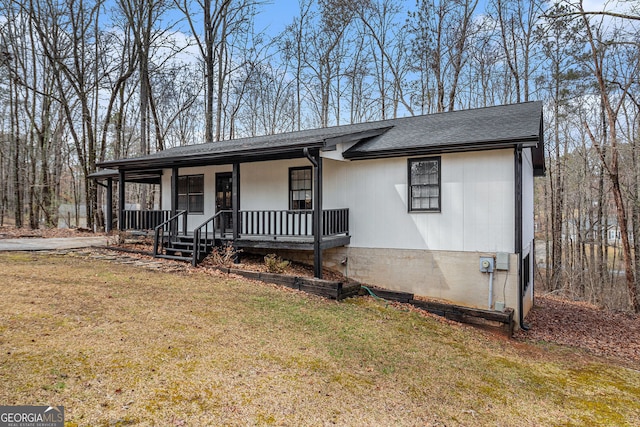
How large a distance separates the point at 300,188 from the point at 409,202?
3.31 metres

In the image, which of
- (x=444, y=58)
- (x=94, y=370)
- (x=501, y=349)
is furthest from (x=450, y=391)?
(x=444, y=58)

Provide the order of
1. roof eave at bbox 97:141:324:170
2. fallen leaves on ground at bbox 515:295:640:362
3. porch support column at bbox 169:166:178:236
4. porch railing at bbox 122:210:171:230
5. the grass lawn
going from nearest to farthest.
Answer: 1. the grass lawn
2. fallen leaves on ground at bbox 515:295:640:362
3. roof eave at bbox 97:141:324:170
4. porch support column at bbox 169:166:178:236
5. porch railing at bbox 122:210:171:230

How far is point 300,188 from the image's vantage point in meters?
10.9

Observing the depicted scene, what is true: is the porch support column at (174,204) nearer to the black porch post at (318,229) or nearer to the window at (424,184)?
the black porch post at (318,229)

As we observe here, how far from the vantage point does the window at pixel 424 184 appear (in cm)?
905

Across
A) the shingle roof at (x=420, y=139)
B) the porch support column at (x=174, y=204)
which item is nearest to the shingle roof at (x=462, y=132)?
the shingle roof at (x=420, y=139)

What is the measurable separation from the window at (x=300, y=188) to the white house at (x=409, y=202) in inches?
1.3

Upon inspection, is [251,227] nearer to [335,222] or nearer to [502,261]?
[335,222]

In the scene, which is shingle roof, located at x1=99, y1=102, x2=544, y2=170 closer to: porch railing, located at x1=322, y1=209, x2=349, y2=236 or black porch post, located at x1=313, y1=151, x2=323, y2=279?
black porch post, located at x1=313, y1=151, x2=323, y2=279

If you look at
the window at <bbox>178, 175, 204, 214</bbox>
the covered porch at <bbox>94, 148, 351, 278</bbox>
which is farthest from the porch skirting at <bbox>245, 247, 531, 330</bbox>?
the window at <bbox>178, 175, 204, 214</bbox>

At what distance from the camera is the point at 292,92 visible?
2522cm

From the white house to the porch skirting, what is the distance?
24mm

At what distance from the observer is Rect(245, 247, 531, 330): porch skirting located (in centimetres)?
830

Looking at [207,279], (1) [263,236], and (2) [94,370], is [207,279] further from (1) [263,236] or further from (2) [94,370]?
(2) [94,370]
